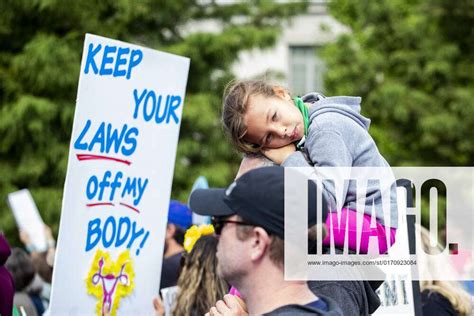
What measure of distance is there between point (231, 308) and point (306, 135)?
750mm

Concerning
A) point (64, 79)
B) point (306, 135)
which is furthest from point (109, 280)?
point (64, 79)

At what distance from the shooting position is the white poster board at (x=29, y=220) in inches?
418

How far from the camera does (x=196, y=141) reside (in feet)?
62.6

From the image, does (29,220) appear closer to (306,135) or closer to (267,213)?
(306,135)

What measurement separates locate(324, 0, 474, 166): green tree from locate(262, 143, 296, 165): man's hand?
51.6ft

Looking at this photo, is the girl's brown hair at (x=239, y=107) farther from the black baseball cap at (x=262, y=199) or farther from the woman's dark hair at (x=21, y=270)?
the woman's dark hair at (x=21, y=270)

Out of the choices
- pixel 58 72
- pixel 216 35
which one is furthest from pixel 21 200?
pixel 216 35

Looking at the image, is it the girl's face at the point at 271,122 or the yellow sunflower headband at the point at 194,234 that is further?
the yellow sunflower headband at the point at 194,234

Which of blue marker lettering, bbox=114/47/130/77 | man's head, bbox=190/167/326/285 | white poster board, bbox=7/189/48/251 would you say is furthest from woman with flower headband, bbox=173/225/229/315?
white poster board, bbox=7/189/48/251

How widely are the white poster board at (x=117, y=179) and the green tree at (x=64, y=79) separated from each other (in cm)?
1226

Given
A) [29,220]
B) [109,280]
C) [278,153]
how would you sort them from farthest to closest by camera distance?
[29,220] < [109,280] < [278,153]

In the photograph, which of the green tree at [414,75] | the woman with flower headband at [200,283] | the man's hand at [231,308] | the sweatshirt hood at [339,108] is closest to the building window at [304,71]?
the green tree at [414,75]

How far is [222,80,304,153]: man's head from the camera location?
394 centimetres

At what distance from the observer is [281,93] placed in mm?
4078
